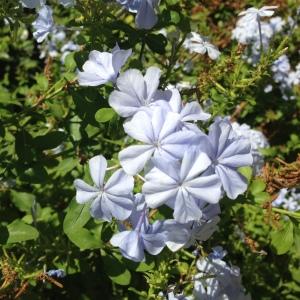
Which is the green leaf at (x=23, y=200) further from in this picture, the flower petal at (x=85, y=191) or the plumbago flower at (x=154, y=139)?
the plumbago flower at (x=154, y=139)

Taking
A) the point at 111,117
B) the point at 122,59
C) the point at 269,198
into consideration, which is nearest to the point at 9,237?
the point at 111,117

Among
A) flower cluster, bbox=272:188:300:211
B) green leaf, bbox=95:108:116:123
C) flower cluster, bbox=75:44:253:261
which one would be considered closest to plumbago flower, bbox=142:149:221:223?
flower cluster, bbox=75:44:253:261

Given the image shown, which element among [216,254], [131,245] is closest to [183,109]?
[131,245]

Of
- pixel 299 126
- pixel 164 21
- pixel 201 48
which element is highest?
pixel 164 21

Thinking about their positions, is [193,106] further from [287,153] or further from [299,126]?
[299,126]

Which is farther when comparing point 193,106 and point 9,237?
point 9,237

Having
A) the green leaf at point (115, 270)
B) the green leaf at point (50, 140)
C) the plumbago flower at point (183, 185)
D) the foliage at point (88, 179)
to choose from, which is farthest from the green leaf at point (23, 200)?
the plumbago flower at point (183, 185)
